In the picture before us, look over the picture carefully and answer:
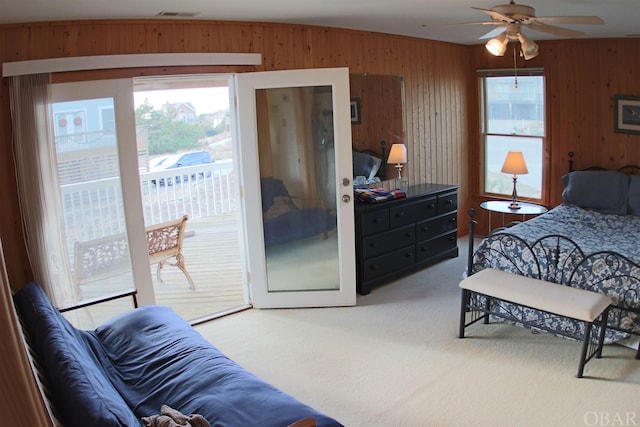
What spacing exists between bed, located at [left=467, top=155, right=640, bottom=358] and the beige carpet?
354 millimetres

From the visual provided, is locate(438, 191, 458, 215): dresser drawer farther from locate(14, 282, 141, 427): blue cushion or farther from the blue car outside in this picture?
locate(14, 282, 141, 427): blue cushion

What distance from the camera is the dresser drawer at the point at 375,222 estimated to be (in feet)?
17.6

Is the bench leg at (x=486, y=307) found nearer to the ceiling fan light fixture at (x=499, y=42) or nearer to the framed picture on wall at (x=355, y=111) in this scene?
the ceiling fan light fixture at (x=499, y=42)

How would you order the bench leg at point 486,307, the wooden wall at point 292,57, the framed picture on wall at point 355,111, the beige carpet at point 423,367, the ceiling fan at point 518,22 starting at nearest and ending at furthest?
the ceiling fan at point 518,22, the beige carpet at point 423,367, the wooden wall at point 292,57, the bench leg at point 486,307, the framed picture on wall at point 355,111

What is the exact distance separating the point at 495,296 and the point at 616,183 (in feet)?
7.86

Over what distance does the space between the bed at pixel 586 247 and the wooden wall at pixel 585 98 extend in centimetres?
32

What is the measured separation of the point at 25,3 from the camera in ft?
10.4

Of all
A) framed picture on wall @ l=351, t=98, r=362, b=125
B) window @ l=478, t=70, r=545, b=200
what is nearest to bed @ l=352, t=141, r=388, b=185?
framed picture on wall @ l=351, t=98, r=362, b=125

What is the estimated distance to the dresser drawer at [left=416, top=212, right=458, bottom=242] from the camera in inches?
235

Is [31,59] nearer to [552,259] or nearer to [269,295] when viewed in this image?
[269,295]

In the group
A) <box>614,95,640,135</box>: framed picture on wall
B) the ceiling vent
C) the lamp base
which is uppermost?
the ceiling vent

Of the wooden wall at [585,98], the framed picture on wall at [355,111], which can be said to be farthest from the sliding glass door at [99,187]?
the wooden wall at [585,98]

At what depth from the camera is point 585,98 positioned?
627cm

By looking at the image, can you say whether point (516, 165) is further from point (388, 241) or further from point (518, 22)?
point (518, 22)
